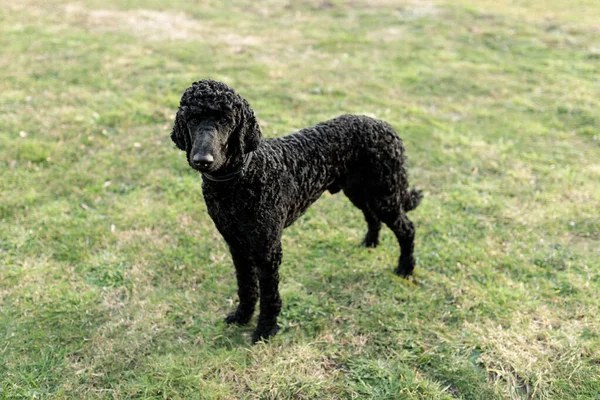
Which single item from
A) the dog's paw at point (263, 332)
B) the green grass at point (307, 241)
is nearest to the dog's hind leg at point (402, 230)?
the green grass at point (307, 241)

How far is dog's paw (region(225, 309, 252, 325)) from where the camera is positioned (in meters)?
3.85

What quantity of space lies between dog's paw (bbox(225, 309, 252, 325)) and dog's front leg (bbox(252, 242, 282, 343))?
0.18 metres

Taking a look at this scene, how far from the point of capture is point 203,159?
7.88 ft

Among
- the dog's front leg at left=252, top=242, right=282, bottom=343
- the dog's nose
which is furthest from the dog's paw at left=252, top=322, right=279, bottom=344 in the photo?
the dog's nose

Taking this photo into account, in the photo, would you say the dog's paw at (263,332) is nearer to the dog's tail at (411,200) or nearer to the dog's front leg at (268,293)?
the dog's front leg at (268,293)

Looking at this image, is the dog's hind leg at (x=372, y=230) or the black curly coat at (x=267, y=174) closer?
the black curly coat at (x=267, y=174)

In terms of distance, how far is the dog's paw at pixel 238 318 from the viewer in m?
3.85

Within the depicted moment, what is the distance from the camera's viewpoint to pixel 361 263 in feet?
15.1

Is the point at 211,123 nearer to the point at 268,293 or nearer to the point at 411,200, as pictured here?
the point at 268,293

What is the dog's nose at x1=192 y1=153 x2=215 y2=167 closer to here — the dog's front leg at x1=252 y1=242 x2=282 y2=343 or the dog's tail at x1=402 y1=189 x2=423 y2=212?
the dog's front leg at x1=252 y1=242 x2=282 y2=343

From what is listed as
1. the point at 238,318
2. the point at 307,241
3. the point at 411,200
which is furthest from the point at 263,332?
the point at 411,200

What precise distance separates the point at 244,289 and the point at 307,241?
136 centimetres

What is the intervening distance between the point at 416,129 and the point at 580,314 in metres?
3.95

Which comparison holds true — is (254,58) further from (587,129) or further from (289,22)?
(587,129)
